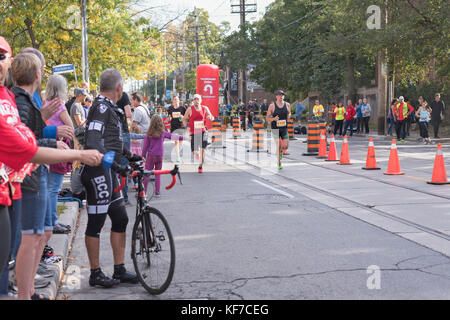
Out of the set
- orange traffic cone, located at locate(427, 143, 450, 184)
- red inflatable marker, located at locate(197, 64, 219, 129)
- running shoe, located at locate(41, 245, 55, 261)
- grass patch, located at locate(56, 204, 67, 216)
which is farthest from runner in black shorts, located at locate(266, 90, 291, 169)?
red inflatable marker, located at locate(197, 64, 219, 129)

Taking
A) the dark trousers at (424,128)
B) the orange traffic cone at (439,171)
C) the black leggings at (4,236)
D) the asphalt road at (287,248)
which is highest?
the dark trousers at (424,128)

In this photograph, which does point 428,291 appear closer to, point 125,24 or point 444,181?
point 444,181

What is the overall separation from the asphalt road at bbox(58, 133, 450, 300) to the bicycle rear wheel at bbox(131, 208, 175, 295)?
0.13m

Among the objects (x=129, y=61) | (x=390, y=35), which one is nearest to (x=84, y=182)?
(x=390, y=35)

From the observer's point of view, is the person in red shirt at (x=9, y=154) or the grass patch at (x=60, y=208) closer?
the person in red shirt at (x=9, y=154)

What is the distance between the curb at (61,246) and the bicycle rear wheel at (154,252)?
0.75 meters

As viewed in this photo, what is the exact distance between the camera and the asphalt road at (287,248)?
5.05 metres

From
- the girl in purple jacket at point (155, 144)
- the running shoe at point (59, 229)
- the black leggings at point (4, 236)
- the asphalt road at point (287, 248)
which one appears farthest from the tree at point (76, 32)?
the black leggings at point (4, 236)

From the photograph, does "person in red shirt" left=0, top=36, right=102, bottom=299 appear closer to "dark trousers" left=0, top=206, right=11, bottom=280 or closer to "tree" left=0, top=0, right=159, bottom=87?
"dark trousers" left=0, top=206, right=11, bottom=280

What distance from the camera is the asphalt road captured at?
5047mm

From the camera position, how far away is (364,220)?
8.14m

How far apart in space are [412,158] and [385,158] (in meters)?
0.79

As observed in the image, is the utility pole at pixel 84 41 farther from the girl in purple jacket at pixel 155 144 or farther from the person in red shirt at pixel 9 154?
the person in red shirt at pixel 9 154

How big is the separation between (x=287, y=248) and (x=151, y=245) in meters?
2.01
